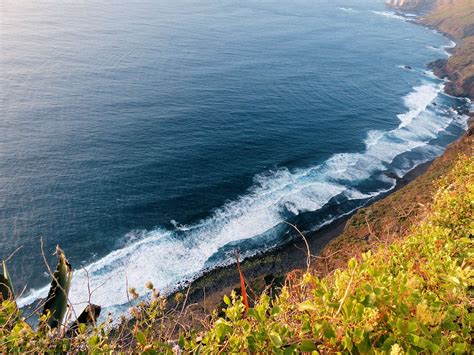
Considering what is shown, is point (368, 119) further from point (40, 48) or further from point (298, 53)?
point (40, 48)

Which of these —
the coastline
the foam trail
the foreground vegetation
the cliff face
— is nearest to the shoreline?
the coastline

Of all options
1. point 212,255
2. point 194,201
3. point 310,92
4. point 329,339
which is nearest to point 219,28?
point 310,92

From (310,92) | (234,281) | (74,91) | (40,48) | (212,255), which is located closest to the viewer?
(234,281)

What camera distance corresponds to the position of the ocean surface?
3622 cm

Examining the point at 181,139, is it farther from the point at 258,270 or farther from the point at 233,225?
the point at 258,270

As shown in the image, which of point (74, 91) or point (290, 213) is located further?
point (74, 91)

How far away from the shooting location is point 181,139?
51.6 m

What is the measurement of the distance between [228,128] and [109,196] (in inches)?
868

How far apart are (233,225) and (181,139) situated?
17995 mm

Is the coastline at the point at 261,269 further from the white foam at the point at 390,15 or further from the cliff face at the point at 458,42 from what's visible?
the white foam at the point at 390,15

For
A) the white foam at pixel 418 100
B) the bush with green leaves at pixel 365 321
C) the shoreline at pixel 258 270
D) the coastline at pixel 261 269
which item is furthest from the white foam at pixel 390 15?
the bush with green leaves at pixel 365 321

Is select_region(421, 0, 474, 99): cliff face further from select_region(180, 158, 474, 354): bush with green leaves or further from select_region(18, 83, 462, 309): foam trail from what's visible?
select_region(180, 158, 474, 354): bush with green leaves

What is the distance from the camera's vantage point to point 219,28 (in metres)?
106

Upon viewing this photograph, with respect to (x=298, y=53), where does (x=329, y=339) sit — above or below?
above
